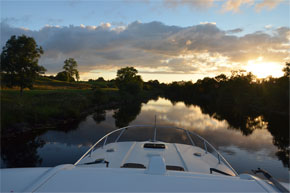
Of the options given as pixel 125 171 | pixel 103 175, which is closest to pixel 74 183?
pixel 103 175

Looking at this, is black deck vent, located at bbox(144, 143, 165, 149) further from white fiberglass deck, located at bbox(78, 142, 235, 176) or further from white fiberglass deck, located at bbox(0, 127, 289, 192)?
white fiberglass deck, located at bbox(0, 127, 289, 192)

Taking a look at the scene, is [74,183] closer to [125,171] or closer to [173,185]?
[125,171]

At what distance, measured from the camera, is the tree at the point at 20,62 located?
18.7 m

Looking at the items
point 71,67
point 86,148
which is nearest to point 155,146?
point 86,148

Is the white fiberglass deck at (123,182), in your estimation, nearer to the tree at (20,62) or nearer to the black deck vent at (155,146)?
the black deck vent at (155,146)

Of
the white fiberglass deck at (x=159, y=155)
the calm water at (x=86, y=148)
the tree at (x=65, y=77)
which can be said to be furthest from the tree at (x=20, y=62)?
the tree at (x=65, y=77)

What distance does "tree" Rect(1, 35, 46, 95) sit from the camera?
1866 cm

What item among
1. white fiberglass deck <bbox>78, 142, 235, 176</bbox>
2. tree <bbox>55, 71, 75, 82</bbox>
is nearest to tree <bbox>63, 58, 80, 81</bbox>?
tree <bbox>55, 71, 75, 82</bbox>

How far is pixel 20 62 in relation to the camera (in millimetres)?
19062

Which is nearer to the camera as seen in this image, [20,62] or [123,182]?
[123,182]

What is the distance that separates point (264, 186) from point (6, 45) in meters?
24.5

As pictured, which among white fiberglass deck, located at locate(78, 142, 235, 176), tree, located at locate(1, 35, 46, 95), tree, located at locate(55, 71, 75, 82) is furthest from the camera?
tree, located at locate(55, 71, 75, 82)

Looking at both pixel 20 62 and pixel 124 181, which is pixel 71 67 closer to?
pixel 20 62

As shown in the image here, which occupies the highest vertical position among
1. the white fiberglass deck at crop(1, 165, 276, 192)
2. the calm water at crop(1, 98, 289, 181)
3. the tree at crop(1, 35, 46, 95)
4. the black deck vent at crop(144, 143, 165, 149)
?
the tree at crop(1, 35, 46, 95)
